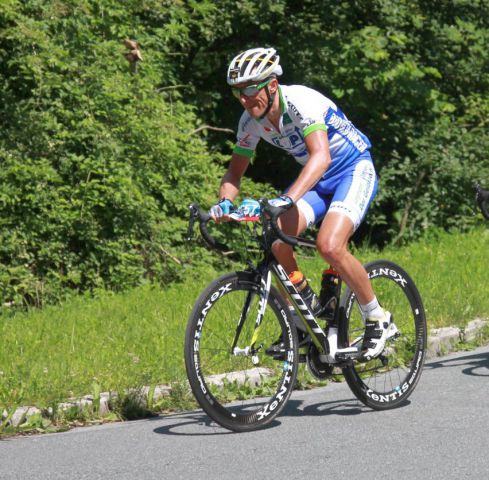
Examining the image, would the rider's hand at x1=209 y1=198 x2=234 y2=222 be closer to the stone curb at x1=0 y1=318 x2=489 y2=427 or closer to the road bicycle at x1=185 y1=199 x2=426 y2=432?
the road bicycle at x1=185 y1=199 x2=426 y2=432

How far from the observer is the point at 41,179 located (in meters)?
12.4

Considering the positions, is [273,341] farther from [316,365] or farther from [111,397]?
[111,397]

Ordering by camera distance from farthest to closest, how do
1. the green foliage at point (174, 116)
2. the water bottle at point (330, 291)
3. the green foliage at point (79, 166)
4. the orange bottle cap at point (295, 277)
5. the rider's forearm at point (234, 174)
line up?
the green foliage at point (174, 116) < the green foliage at point (79, 166) < the water bottle at point (330, 291) < the rider's forearm at point (234, 174) < the orange bottle cap at point (295, 277)

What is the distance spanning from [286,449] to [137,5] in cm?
994

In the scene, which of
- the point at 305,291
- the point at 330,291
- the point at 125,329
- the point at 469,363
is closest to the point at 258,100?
the point at 305,291

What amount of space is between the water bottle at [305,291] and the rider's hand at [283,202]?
623mm

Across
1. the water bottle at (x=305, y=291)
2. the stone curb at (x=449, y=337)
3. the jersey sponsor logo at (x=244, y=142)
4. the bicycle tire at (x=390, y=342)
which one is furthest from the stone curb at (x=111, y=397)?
the jersey sponsor logo at (x=244, y=142)

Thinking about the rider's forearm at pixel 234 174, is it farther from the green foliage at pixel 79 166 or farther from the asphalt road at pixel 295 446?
the green foliage at pixel 79 166

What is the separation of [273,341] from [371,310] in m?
0.72

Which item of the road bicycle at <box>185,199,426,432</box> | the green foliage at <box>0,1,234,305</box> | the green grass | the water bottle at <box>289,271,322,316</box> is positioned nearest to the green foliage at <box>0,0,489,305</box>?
the green foliage at <box>0,1,234,305</box>

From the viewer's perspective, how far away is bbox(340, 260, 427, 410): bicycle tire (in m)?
6.92

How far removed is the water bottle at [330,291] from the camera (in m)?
6.90

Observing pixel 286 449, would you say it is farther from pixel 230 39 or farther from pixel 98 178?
pixel 230 39

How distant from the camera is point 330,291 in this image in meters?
6.96
